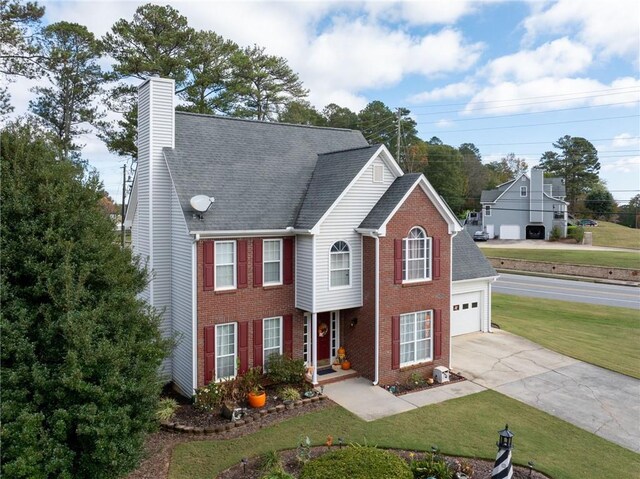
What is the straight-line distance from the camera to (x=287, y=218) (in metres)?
15.5

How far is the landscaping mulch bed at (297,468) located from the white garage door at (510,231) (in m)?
57.0

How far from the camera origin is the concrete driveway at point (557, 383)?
12.9 metres

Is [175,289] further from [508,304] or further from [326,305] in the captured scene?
[508,304]

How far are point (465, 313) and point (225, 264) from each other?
12.6 meters

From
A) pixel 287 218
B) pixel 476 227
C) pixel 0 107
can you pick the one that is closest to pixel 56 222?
pixel 287 218

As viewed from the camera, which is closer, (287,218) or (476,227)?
(287,218)

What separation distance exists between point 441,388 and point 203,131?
481 inches

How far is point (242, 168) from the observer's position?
16.0 meters

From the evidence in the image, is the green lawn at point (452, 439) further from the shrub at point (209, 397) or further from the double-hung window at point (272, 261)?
the double-hung window at point (272, 261)

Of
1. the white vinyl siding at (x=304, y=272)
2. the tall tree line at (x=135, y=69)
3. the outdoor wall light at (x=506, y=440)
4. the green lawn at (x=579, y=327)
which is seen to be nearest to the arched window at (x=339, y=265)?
the white vinyl siding at (x=304, y=272)

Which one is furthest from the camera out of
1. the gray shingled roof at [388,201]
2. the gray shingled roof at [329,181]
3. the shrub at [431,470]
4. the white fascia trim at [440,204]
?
the white fascia trim at [440,204]

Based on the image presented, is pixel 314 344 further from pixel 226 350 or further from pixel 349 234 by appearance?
pixel 349 234

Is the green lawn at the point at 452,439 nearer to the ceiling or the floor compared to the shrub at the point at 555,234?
nearer to the floor

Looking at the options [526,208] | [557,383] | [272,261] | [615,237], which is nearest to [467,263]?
[557,383]
